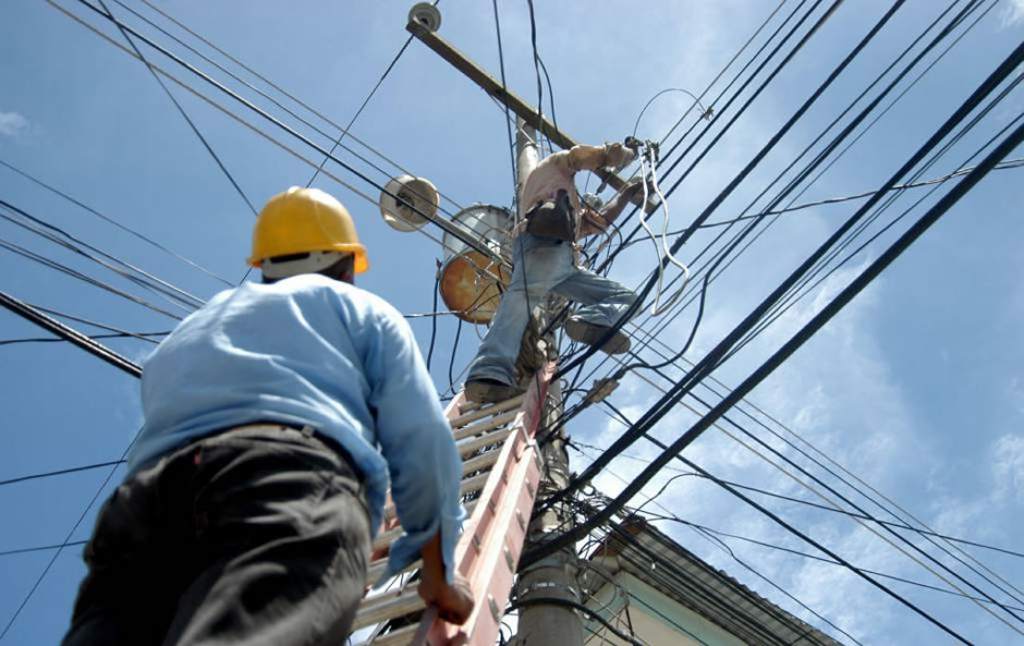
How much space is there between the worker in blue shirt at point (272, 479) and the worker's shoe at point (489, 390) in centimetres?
245

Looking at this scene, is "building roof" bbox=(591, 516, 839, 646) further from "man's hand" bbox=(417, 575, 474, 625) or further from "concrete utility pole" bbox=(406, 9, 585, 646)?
"man's hand" bbox=(417, 575, 474, 625)

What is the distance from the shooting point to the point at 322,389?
1782 mm

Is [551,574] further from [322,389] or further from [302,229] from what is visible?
[322,389]

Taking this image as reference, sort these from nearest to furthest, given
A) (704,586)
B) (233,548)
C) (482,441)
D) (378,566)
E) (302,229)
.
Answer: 1. (233,548)
2. (302,229)
3. (378,566)
4. (482,441)
5. (704,586)

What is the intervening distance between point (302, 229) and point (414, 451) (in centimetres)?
76

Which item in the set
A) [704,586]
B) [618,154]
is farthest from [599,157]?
[704,586]

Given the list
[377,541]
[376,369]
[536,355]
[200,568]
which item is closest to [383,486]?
[376,369]

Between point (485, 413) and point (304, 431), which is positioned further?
point (485, 413)

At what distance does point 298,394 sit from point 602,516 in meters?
2.53

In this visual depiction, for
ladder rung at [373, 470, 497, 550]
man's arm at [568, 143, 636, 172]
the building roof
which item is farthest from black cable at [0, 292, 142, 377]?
the building roof

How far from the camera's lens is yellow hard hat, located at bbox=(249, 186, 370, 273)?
2260mm

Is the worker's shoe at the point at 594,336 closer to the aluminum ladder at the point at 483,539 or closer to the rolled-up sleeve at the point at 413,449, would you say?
the aluminum ladder at the point at 483,539

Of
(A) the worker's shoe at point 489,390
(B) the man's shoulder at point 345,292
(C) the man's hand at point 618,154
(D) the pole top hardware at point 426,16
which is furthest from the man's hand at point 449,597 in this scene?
(D) the pole top hardware at point 426,16

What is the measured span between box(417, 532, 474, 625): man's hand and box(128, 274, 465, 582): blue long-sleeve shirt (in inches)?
0.9
